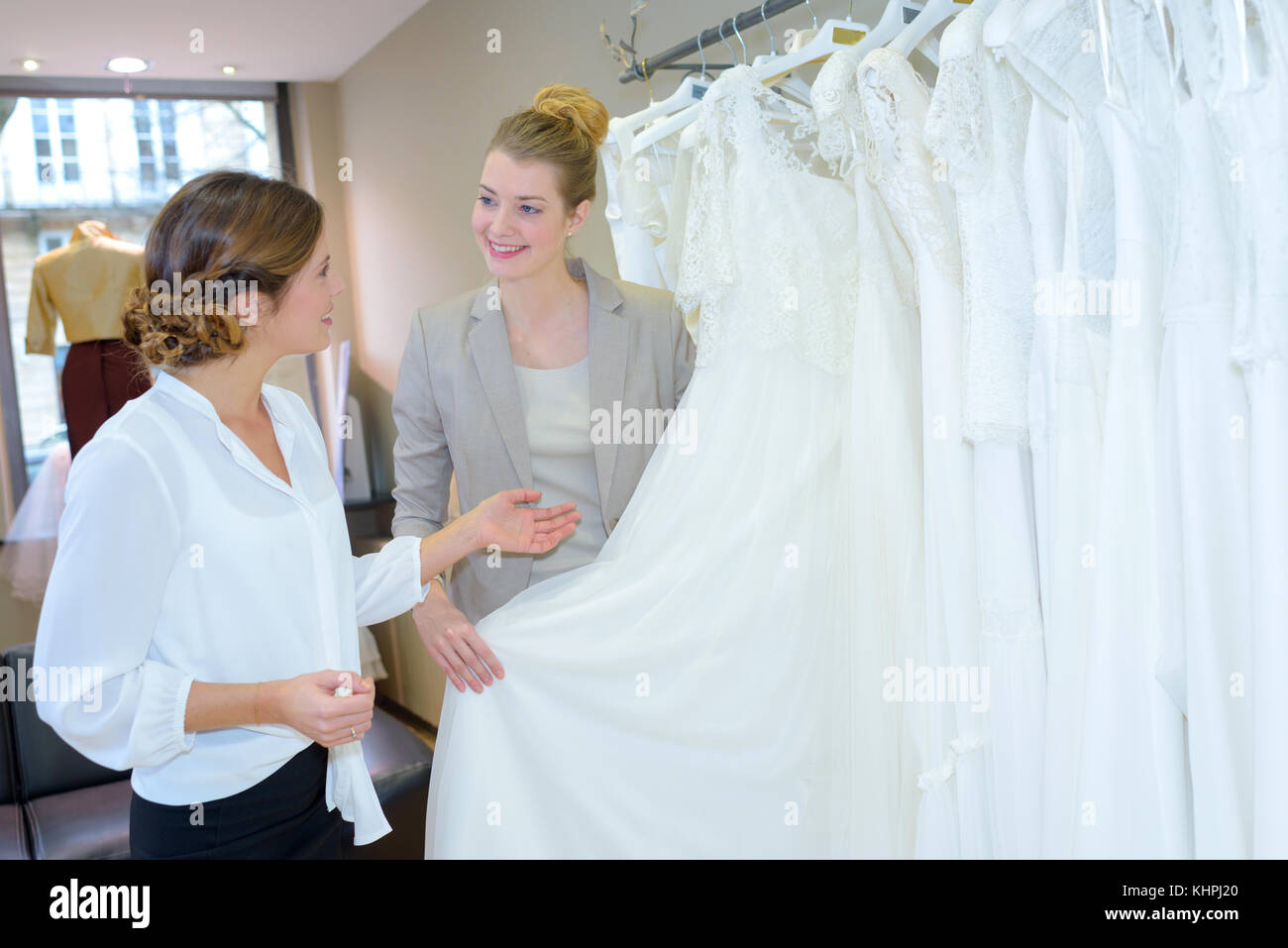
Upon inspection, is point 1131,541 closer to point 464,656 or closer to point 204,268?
point 464,656

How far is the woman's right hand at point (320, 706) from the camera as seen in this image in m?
1.20

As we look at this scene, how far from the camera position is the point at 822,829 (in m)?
1.42

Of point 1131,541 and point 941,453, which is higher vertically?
point 941,453

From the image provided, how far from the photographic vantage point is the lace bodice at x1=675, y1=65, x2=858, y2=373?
56.8 inches

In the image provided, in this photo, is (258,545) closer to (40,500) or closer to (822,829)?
(822,829)

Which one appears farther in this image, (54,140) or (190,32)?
(54,140)

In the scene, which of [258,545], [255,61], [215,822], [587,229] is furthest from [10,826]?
[255,61]

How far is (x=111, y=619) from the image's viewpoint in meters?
1.17

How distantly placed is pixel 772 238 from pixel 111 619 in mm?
→ 943

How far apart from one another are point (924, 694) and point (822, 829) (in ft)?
0.91

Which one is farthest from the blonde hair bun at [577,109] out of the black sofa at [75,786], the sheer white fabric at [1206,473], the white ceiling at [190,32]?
the white ceiling at [190,32]

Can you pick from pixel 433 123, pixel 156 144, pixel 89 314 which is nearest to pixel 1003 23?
pixel 433 123

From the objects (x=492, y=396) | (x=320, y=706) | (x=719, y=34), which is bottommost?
(x=320, y=706)

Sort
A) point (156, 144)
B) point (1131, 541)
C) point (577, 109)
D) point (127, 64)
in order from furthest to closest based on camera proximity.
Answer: point (156, 144), point (127, 64), point (577, 109), point (1131, 541)
